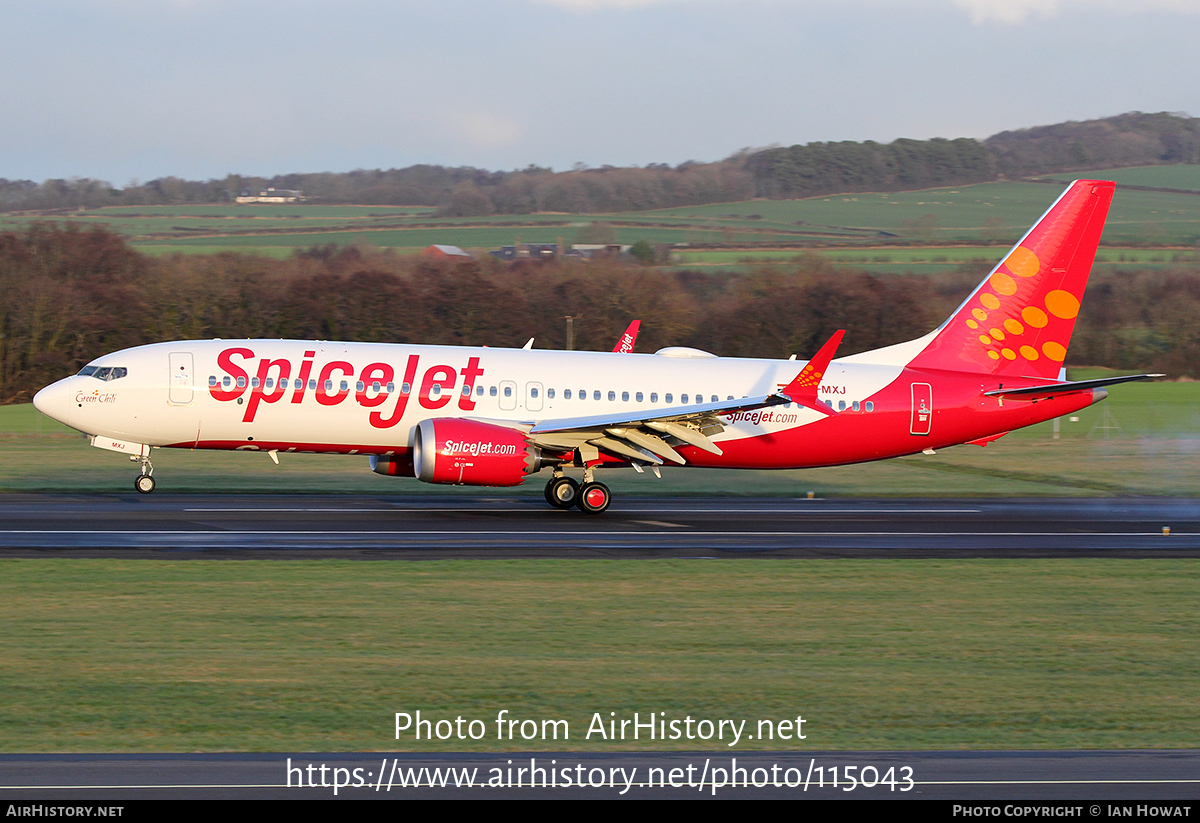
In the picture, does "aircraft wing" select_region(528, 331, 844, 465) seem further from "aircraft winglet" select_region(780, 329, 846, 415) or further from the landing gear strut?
the landing gear strut

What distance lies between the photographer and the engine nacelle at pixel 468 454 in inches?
941

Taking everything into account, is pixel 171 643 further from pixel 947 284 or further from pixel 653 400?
pixel 947 284

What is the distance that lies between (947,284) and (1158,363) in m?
13.8

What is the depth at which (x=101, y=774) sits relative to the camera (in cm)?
875

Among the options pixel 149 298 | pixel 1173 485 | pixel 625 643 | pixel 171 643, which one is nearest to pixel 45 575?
pixel 171 643

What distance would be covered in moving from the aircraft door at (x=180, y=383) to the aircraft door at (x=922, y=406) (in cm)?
1600

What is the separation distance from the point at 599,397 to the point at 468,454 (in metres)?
3.91

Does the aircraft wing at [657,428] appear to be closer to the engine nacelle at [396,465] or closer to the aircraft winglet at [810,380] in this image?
the aircraft winglet at [810,380]


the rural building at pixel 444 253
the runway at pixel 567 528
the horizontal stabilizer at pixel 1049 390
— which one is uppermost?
the rural building at pixel 444 253

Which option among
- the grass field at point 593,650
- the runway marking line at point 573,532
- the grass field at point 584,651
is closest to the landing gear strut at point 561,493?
the runway marking line at point 573,532

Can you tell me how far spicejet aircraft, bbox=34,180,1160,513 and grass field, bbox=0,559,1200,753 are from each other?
656 centimetres

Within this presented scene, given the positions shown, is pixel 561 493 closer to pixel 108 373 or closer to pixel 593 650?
pixel 108 373

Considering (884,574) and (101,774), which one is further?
(884,574)

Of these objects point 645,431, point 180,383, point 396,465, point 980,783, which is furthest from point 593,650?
point 180,383
